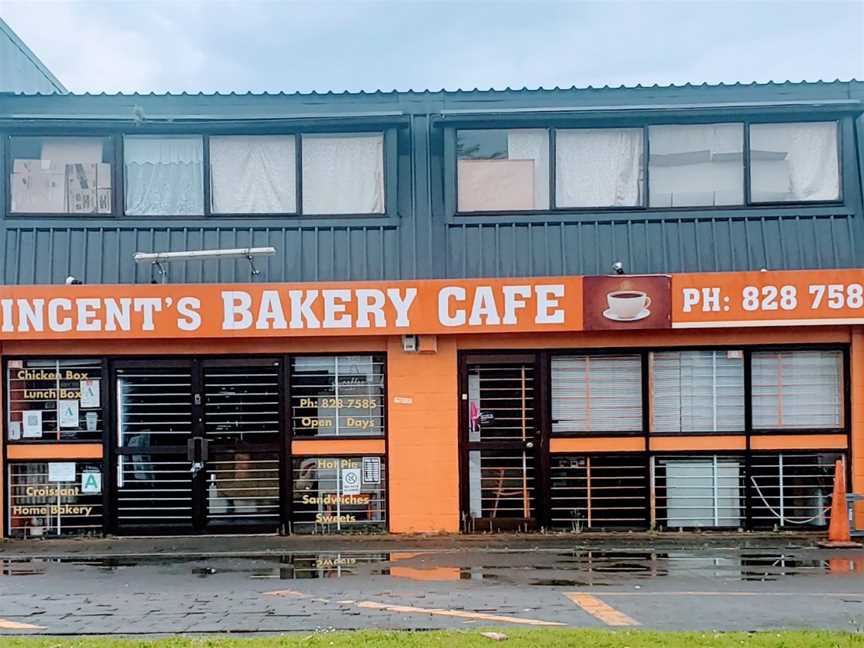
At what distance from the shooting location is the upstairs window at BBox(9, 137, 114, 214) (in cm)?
1276

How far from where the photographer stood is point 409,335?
12367mm

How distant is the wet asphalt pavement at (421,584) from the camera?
316 inches

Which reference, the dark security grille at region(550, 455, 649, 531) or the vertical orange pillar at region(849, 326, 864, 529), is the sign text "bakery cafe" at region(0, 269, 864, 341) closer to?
the vertical orange pillar at region(849, 326, 864, 529)

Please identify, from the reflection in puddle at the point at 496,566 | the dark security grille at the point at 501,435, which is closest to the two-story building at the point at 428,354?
the dark security grille at the point at 501,435

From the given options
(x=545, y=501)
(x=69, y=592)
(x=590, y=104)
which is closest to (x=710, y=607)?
(x=545, y=501)

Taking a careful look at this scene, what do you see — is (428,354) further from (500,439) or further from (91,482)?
(91,482)

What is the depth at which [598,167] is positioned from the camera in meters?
13.0

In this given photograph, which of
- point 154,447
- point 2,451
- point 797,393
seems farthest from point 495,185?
point 2,451

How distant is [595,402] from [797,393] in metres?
2.67

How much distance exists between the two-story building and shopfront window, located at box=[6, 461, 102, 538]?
0.10 feet

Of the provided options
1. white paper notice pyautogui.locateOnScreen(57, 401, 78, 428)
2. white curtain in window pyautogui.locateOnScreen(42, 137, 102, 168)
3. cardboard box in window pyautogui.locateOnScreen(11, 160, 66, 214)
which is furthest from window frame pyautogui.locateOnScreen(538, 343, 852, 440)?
cardboard box in window pyautogui.locateOnScreen(11, 160, 66, 214)

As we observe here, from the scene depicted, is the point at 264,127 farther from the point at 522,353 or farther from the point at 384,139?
the point at 522,353

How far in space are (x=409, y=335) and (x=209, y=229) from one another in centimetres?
302

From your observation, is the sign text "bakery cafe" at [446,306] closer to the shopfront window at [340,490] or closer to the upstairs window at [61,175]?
the upstairs window at [61,175]
